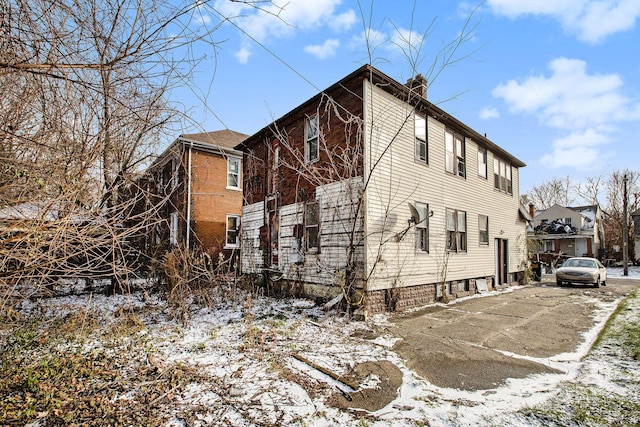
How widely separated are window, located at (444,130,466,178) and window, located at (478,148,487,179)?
1701 mm

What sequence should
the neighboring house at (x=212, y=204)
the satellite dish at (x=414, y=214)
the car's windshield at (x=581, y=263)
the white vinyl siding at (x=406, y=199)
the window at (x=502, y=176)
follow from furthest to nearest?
the car's windshield at (x=581, y=263)
the neighboring house at (x=212, y=204)
the window at (x=502, y=176)
the satellite dish at (x=414, y=214)
the white vinyl siding at (x=406, y=199)

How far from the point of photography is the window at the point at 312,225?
32.8ft

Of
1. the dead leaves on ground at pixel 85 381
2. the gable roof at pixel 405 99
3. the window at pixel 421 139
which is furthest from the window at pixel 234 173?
the dead leaves on ground at pixel 85 381

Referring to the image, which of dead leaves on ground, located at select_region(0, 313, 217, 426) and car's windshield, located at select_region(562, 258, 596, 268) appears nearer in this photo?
dead leaves on ground, located at select_region(0, 313, 217, 426)

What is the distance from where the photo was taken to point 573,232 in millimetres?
33281

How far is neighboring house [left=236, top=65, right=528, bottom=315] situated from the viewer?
859 cm

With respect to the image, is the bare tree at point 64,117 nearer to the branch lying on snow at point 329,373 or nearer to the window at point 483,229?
the branch lying on snow at point 329,373

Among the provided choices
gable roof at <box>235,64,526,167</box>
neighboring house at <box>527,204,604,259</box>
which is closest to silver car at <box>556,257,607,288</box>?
gable roof at <box>235,64,526,167</box>

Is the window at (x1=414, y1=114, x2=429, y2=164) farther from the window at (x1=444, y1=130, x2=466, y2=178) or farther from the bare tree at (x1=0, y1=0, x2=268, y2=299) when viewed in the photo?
the bare tree at (x1=0, y1=0, x2=268, y2=299)

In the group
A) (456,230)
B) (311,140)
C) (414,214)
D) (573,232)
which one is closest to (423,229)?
(414,214)

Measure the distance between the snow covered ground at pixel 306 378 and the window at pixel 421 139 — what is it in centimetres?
567

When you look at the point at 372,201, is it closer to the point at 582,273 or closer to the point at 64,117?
the point at 64,117

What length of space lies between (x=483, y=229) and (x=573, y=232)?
91.4 ft

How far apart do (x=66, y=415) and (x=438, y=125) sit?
11.8 metres
